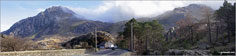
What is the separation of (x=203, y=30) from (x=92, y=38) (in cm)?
4697

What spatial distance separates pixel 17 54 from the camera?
2327 centimetres

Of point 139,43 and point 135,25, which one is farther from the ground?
point 135,25

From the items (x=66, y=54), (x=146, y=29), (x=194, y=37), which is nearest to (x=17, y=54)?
(x=66, y=54)

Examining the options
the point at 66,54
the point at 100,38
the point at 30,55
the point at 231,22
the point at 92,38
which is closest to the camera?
the point at 30,55

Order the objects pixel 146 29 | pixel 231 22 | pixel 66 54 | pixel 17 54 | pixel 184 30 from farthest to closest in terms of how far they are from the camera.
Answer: pixel 184 30, pixel 146 29, pixel 231 22, pixel 66 54, pixel 17 54

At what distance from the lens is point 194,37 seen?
79.2 meters

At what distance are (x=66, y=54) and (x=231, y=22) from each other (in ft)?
133

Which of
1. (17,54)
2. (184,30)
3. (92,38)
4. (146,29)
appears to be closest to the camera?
(17,54)

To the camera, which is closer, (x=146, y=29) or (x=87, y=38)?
(x=146, y=29)

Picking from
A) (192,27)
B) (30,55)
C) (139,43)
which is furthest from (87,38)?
(30,55)

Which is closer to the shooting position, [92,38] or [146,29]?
[146,29]

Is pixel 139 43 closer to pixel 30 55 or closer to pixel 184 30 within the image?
pixel 184 30

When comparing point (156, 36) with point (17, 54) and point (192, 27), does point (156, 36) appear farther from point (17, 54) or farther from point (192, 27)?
point (17, 54)

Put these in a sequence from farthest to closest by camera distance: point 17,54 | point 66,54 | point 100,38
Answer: point 100,38 < point 66,54 < point 17,54
